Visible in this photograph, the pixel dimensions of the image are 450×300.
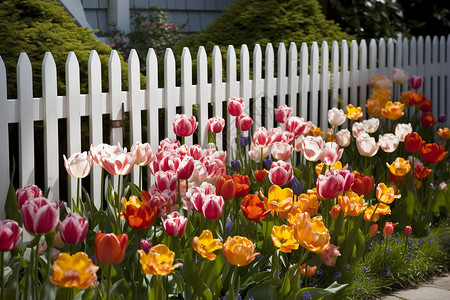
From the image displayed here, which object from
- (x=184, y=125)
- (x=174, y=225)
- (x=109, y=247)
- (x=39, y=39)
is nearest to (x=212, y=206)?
(x=174, y=225)

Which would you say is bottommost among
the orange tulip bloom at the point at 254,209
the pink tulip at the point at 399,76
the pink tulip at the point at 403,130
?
the orange tulip bloom at the point at 254,209

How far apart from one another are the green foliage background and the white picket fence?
0.19 metres

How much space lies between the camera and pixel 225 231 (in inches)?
117

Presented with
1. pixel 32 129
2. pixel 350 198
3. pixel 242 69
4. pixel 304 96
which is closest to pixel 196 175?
pixel 350 198

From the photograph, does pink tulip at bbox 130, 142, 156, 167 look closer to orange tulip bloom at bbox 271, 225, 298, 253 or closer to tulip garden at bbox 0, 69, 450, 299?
tulip garden at bbox 0, 69, 450, 299

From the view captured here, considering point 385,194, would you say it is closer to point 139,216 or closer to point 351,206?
point 351,206

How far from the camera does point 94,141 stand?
386 cm

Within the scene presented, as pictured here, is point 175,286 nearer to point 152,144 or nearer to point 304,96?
point 152,144

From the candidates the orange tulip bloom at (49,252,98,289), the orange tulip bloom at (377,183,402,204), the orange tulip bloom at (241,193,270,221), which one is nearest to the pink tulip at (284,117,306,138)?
the orange tulip bloom at (377,183,402,204)

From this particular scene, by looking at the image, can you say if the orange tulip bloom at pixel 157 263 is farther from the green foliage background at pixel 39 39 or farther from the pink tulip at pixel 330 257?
the green foliage background at pixel 39 39

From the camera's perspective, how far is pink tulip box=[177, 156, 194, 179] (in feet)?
9.14

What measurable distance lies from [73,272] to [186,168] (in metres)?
0.99

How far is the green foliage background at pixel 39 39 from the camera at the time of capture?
379 cm

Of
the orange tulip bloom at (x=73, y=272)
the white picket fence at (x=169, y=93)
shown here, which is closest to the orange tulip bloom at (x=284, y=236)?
the orange tulip bloom at (x=73, y=272)
